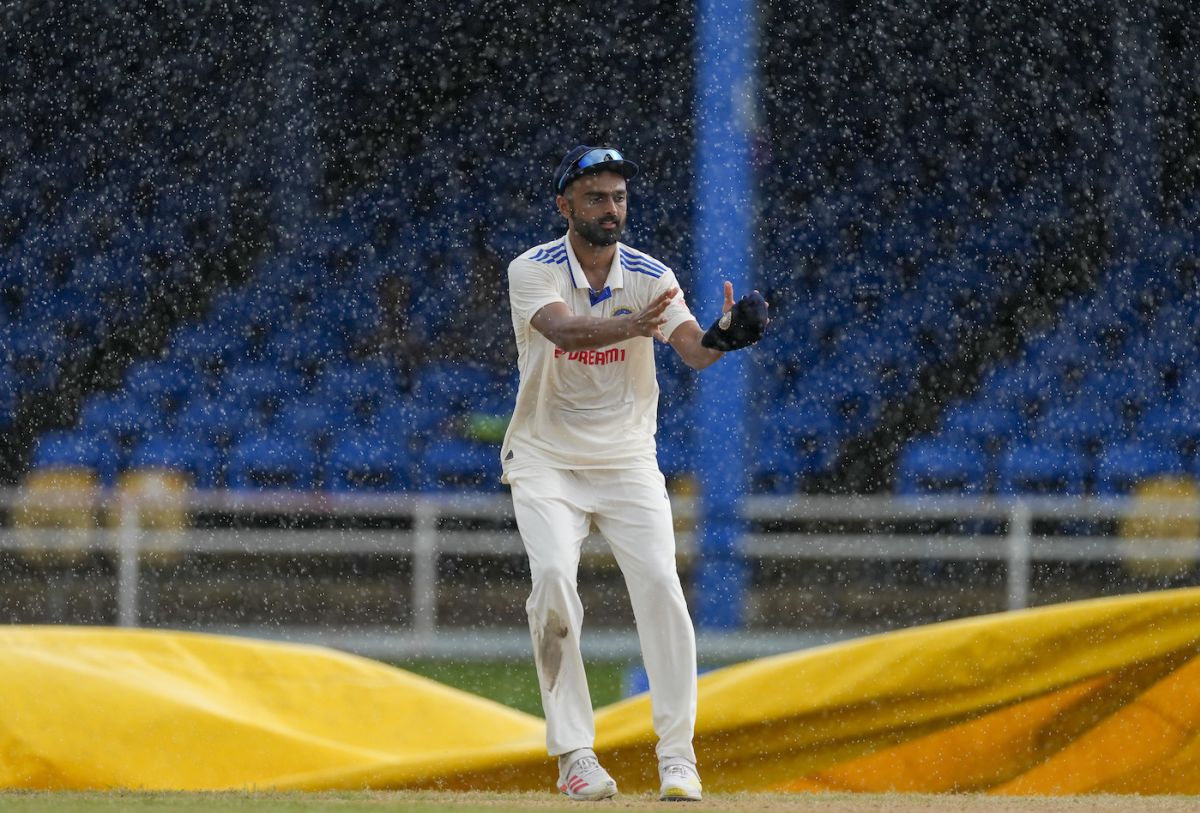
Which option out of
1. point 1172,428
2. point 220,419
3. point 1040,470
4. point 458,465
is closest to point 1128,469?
point 1040,470

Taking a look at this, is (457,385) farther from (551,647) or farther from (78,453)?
(551,647)

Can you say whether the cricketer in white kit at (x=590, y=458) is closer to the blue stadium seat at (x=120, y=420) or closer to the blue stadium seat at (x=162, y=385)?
the blue stadium seat at (x=120, y=420)

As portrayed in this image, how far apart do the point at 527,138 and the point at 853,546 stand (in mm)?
7432

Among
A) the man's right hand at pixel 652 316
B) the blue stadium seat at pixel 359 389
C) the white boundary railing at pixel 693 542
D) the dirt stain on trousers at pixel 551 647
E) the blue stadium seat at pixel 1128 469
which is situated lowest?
the dirt stain on trousers at pixel 551 647

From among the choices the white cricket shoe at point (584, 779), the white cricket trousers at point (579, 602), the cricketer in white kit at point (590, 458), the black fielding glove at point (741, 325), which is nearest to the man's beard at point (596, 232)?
the cricketer in white kit at point (590, 458)

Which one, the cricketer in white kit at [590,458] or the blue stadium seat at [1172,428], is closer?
the cricketer in white kit at [590,458]

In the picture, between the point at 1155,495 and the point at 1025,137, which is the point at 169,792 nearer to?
the point at 1155,495

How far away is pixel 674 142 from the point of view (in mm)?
16125

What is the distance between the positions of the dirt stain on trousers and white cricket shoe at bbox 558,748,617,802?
0.58 ft

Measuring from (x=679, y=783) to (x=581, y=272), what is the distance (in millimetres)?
1286

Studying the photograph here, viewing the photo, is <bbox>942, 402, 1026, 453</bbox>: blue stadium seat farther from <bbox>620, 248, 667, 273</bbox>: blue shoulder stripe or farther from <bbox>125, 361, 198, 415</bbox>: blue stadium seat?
<bbox>620, 248, 667, 273</bbox>: blue shoulder stripe

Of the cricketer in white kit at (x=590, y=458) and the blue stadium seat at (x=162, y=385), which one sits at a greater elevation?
the blue stadium seat at (x=162, y=385)

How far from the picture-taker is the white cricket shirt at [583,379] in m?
4.89

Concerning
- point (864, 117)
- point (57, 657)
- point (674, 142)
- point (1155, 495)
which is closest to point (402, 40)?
point (674, 142)
